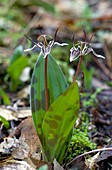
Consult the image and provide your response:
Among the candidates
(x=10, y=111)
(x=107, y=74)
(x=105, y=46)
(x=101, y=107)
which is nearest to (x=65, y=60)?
(x=107, y=74)

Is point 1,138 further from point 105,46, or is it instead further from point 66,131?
point 105,46

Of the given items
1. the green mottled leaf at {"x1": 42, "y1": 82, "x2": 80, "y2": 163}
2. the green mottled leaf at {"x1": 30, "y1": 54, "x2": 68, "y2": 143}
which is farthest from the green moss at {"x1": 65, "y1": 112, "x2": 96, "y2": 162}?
the green mottled leaf at {"x1": 30, "y1": 54, "x2": 68, "y2": 143}

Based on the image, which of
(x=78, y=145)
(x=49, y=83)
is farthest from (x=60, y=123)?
(x=78, y=145)

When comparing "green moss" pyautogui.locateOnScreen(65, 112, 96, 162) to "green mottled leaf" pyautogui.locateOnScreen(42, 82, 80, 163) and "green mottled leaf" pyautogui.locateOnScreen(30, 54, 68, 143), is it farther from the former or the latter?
"green mottled leaf" pyautogui.locateOnScreen(30, 54, 68, 143)

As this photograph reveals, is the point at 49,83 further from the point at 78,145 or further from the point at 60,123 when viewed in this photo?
the point at 78,145

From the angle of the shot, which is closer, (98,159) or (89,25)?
(98,159)

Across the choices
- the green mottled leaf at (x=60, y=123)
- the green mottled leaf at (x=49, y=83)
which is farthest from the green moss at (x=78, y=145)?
the green mottled leaf at (x=49, y=83)

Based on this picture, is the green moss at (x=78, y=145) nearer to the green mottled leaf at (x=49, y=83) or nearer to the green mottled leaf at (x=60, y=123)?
the green mottled leaf at (x=60, y=123)

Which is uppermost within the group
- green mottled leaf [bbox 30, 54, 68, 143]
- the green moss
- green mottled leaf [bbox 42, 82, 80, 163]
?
green mottled leaf [bbox 30, 54, 68, 143]
